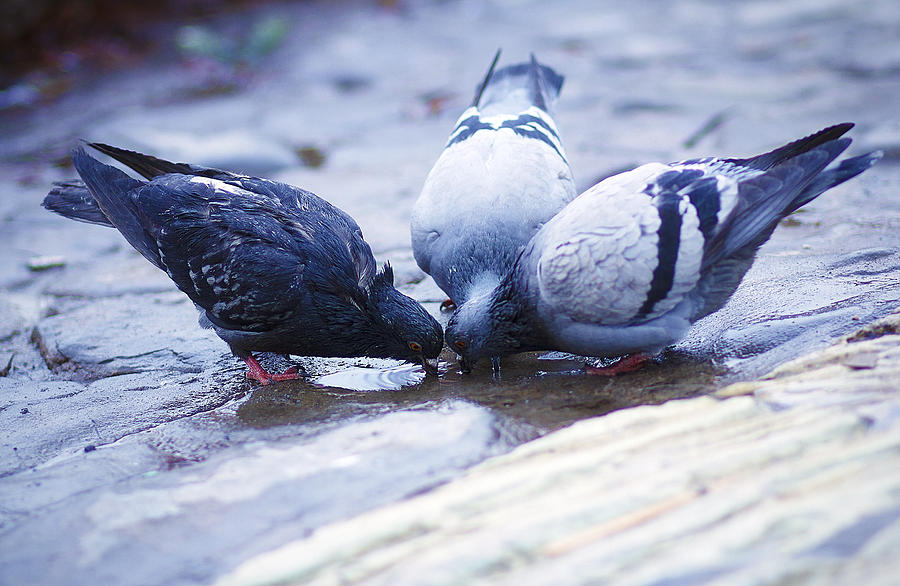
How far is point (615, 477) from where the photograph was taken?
234cm

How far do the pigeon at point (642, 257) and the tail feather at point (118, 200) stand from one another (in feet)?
5.49

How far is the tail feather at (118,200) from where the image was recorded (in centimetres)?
421

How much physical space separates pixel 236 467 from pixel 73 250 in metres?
3.75

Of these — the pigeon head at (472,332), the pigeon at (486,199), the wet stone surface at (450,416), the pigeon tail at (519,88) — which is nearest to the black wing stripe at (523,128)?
the pigeon at (486,199)

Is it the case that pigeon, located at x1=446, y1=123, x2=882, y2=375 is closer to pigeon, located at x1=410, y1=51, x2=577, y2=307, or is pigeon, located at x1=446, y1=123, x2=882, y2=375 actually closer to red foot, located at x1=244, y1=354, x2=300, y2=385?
pigeon, located at x1=410, y1=51, x2=577, y2=307

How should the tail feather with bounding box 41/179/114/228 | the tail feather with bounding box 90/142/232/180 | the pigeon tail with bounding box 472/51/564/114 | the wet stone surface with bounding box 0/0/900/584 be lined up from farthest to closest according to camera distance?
the pigeon tail with bounding box 472/51/564/114, the tail feather with bounding box 41/179/114/228, the tail feather with bounding box 90/142/232/180, the wet stone surface with bounding box 0/0/900/584

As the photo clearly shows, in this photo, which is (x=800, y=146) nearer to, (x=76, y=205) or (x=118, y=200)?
(x=118, y=200)

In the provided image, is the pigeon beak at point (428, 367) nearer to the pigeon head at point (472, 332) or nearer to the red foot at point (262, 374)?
the pigeon head at point (472, 332)

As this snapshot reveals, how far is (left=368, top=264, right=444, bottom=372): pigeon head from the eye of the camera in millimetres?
3814

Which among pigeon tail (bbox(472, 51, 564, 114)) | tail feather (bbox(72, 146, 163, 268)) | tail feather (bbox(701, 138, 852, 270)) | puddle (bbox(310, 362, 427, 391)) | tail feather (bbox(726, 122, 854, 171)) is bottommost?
puddle (bbox(310, 362, 427, 391))

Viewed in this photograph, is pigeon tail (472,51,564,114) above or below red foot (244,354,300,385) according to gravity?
above

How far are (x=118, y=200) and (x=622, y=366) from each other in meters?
2.69

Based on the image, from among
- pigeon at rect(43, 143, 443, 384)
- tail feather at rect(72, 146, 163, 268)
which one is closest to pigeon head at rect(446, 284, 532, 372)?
pigeon at rect(43, 143, 443, 384)

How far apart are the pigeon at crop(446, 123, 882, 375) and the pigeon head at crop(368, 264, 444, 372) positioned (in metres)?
0.10
